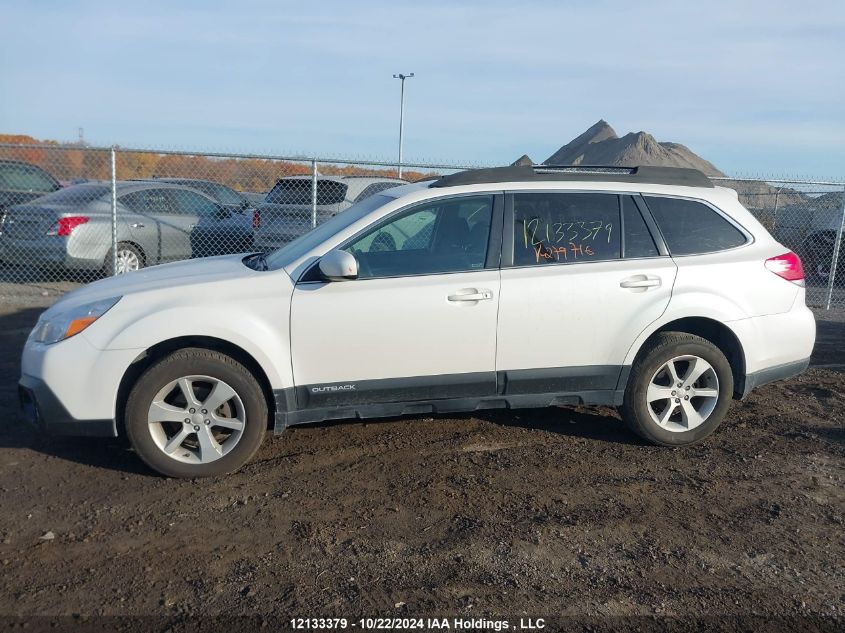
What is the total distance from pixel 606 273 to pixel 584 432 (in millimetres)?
1274

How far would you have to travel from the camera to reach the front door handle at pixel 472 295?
16.0 feet

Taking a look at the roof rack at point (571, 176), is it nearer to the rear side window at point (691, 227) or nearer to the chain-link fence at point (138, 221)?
the rear side window at point (691, 227)

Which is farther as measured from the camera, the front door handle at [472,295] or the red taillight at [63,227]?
the red taillight at [63,227]

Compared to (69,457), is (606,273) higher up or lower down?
higher up

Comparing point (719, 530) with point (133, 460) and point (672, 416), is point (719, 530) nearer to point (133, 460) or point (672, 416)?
point (672, 416)

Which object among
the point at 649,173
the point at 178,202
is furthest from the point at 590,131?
the point at 649,173

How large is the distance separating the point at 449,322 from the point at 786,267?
252cm

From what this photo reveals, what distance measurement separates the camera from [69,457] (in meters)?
5.02

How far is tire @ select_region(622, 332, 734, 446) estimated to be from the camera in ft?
17.3

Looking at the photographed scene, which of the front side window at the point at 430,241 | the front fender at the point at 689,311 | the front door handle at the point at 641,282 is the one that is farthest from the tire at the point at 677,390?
the front side window at the point at 430,241

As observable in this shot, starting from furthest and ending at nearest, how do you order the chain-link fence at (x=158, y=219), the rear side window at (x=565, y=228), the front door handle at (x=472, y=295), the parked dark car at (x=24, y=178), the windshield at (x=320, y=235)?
the parked dark car at (x=24, y=178)
the chain-link fence at (x=158, y=219)
the rear side window at (x=565, y=228)
the windshield at (x=320, y=235)
the front door handle at (x=472, y=295)

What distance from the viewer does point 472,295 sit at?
4910 millimetres

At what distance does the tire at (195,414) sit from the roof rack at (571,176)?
189 centimetres

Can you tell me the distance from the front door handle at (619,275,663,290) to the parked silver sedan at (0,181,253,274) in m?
7.58
